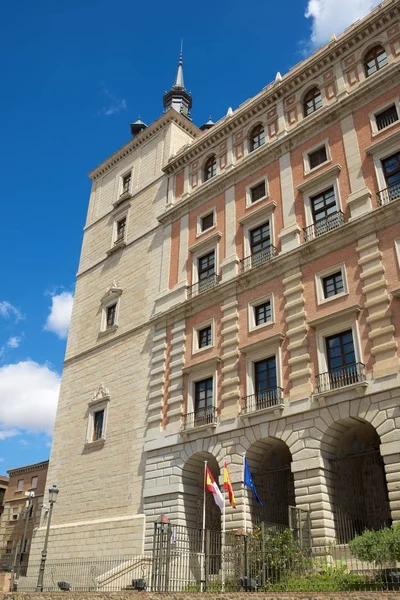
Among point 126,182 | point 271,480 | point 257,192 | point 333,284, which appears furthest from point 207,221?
point 271,480

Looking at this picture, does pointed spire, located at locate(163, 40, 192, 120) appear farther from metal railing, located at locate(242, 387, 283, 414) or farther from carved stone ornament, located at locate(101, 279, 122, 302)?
metal railing, located at locate(242, 387, 283, 414)

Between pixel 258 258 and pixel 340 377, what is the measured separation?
7.65 metres

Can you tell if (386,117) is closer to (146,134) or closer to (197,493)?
(197,493)

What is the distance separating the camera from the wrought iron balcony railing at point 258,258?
84.3 ft

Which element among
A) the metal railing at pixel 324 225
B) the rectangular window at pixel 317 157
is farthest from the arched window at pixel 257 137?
the metal railing at pixel 324 225

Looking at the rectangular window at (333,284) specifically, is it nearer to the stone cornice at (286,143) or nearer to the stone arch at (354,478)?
the stone arch at (354,478)

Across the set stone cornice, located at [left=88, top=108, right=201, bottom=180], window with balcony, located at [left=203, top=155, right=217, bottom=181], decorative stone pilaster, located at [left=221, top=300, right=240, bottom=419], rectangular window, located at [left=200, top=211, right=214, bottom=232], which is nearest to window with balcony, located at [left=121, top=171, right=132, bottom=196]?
stone cornice, located at [left=88, top=108, right=201, bottom=180]

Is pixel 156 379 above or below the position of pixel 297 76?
below

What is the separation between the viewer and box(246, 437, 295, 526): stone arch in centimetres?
2262

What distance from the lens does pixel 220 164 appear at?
1249 inches

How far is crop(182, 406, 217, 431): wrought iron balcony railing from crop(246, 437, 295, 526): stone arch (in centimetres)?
237

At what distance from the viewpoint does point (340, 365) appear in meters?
21.2

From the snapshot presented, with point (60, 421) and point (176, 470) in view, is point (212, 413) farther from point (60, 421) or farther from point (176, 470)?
point (60, 421)

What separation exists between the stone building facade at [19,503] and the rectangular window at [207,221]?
28866 mm
